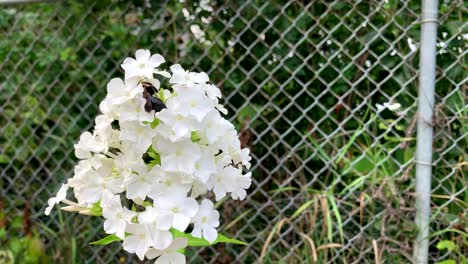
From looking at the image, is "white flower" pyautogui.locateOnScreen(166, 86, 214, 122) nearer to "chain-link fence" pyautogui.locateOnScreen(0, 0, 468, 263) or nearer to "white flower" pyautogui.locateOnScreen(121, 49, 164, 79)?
"white flower" pyautogui.locateOnScreen(121, 49, 164, 79)

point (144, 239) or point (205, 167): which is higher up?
point (205, 167)

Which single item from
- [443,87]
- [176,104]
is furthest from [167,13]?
[176,104]

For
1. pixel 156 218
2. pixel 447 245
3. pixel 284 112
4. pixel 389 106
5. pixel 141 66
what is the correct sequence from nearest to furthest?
pixel 156 218, pixel 141 66, pixel 447 245, pixel 389 106, pixel 284 112

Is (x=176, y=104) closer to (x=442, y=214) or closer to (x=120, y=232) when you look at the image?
(x=120, y=232)

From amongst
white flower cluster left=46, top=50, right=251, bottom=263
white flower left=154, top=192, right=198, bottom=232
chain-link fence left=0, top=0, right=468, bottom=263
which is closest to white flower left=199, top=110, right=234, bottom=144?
white flower cluster left=46, top=50, right=251, bottom=263

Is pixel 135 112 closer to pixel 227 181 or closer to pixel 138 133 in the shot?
pixel 138 133

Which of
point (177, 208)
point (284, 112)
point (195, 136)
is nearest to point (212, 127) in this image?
point (195, 136)
